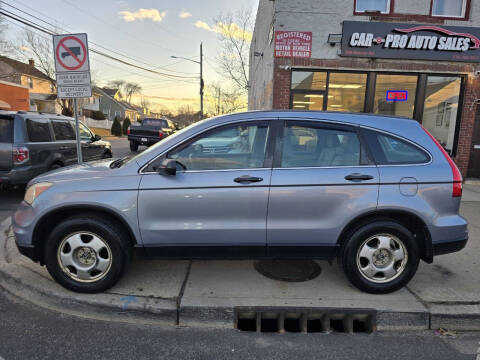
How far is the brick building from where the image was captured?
853 cm

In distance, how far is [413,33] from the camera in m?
8.49

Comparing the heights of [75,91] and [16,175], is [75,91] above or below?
above

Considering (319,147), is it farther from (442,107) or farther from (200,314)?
(442,107)

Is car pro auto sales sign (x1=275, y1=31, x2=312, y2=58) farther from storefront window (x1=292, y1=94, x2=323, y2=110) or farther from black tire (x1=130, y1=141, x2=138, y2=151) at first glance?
black tire (x1=130, y1=141, x2=138, y2=151)

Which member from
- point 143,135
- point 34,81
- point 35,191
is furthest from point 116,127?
point 35,191

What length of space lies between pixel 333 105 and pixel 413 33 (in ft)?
8.77

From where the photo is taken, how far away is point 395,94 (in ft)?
30.5

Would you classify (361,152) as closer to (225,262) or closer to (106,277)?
(225,262)

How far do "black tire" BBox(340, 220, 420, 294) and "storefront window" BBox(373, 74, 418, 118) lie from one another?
705 centimetres

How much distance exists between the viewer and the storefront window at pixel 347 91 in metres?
9.09

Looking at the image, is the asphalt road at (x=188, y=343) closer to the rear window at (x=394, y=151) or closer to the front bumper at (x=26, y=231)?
the front bumper at (x=26, y=231)

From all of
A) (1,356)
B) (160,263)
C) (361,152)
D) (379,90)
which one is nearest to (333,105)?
(379,90)

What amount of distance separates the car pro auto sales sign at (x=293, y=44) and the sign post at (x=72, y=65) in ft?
17.2

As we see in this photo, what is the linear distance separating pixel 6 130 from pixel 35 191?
4032mm
